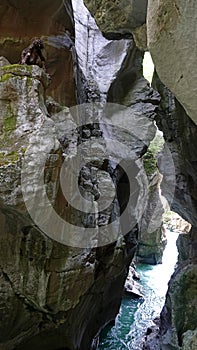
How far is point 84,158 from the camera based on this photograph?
1023 cm

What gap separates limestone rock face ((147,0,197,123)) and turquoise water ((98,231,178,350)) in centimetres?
1094

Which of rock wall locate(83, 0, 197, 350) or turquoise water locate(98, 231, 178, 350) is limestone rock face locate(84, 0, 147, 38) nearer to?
rock wall locate(83, 0, 197, 350)

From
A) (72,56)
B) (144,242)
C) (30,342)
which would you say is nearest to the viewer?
(30,342)

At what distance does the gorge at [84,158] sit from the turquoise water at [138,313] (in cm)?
58

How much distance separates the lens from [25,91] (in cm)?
670

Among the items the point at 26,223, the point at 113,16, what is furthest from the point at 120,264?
the point at 113,16

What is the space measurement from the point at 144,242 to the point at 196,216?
556 inches

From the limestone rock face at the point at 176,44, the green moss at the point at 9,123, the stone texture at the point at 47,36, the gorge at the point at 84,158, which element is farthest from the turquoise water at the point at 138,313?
the limestone rock face at the point at 176,44

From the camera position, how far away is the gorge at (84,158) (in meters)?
6.13

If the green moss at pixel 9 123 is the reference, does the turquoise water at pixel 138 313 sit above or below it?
below

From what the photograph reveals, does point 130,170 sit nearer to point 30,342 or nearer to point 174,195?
point 174,195

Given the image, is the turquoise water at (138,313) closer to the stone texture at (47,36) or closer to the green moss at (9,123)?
the stone texture at (47,36)

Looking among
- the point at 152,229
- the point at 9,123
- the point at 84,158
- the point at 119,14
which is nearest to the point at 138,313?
the point at 152,229

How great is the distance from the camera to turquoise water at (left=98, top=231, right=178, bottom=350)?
13.2 metres
